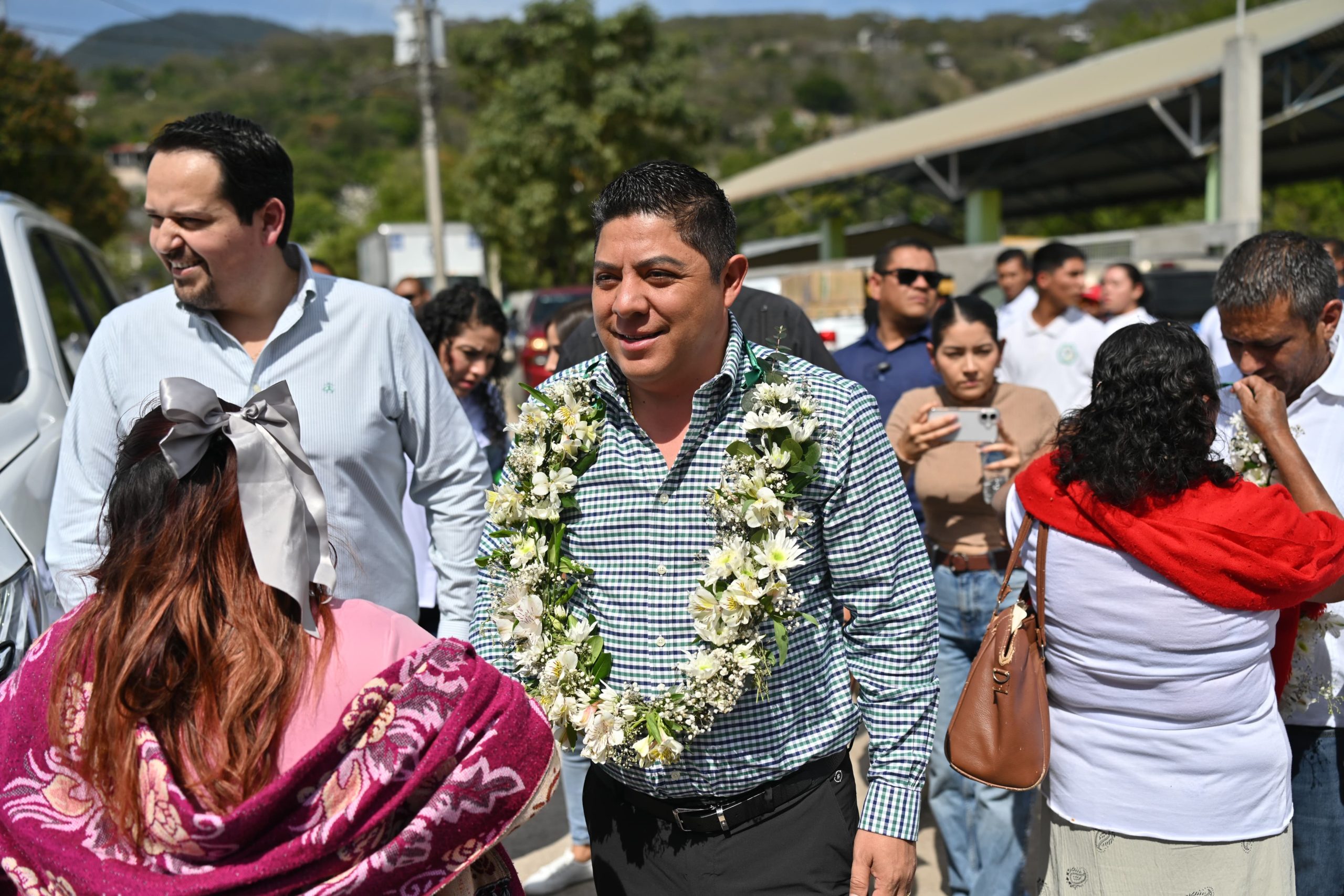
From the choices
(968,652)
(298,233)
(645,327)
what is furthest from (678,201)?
(298,233)

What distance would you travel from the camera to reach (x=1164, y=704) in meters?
2.70

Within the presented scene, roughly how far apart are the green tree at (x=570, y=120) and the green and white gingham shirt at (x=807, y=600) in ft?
97.1

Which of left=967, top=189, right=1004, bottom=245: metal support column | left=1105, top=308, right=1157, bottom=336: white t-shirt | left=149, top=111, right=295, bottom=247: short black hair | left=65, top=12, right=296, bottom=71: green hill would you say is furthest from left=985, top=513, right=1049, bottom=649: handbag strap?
left=65, top=12, right=296, bottom=71: green hill

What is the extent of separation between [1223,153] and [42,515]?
739 inches

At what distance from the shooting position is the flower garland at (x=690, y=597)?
7.55ft

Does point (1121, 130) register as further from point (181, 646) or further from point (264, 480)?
point (181, 646)

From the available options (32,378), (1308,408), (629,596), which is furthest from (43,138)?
(1308,408)

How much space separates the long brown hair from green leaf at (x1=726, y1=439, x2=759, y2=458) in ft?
3.04

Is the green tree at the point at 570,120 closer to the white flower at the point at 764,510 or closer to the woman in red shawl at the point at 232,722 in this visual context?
the white flower at the point at 764,510

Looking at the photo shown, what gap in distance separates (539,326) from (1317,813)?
55.8ft

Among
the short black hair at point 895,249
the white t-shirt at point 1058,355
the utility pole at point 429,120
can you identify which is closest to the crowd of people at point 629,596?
the short black hair at point 895,249

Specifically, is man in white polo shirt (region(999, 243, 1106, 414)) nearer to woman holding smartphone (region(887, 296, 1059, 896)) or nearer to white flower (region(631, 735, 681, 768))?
woman holding smartphone (region(887, 296, 1059, 896))

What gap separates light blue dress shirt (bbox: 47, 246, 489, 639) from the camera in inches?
115

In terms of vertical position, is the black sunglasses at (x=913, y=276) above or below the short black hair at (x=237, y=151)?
below
